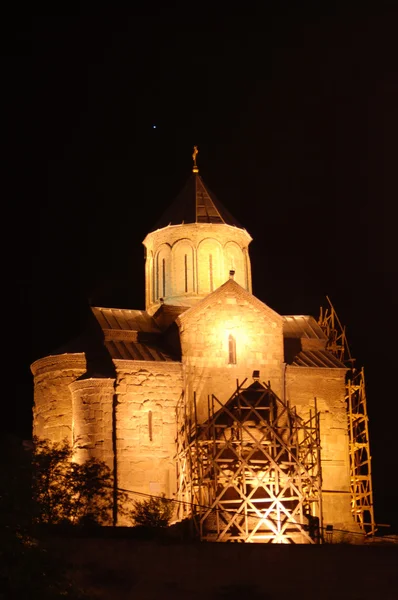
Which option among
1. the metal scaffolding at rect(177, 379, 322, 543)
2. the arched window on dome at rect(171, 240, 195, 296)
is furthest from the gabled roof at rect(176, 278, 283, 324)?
the arched window on dome at rect(171, 240, 195, 296)

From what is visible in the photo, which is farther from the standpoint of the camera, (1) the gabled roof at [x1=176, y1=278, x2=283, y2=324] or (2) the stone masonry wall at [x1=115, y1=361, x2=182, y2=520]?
(1) the gabled roof at [x1=176, y1=278, x2=283, y2=324]

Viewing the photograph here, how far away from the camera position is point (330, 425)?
33.4m

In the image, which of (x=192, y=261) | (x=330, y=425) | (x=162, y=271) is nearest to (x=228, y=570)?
(x=330, y=425)

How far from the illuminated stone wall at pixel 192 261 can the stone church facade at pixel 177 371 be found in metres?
0.05

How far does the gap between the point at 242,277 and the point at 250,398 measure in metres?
6.27

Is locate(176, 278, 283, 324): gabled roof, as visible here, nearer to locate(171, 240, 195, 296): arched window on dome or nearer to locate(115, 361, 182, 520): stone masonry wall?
locate(115, 361, 182, 520): stone masonry wall

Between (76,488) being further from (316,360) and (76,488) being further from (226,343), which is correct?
(316,360)

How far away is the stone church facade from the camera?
31141 millimetres

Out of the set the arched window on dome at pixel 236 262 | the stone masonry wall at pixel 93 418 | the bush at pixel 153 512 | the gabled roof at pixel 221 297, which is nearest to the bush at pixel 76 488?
the stone masonry wall at pixel 93 418

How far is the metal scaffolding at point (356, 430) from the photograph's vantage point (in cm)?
3425

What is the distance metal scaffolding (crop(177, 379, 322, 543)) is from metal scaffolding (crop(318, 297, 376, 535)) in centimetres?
327

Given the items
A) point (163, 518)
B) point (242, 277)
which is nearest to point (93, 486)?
point (163, 518)

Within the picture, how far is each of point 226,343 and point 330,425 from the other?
14.5 ft

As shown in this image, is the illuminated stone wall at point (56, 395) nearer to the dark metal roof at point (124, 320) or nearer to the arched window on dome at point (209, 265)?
the dark metal roof at point (124, 320)
